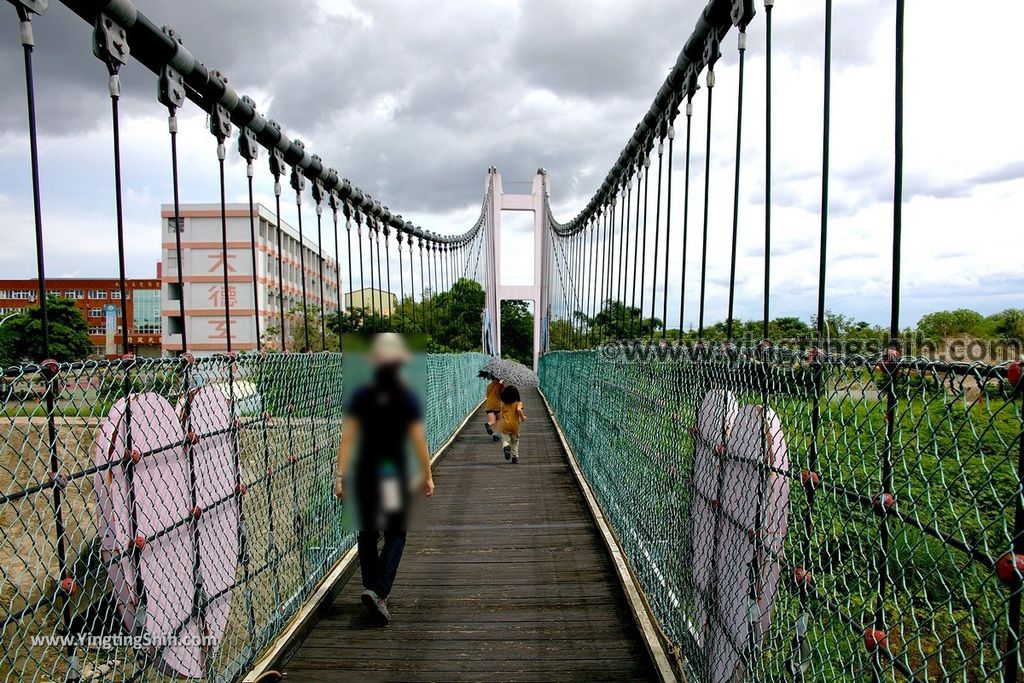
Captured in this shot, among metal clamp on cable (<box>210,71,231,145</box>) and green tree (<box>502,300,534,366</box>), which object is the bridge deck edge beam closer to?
metal clamp on cable (<box>210,71,231,145</box>)

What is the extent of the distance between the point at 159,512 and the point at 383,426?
691 mm

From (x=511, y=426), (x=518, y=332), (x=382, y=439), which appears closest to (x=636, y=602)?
(x=382, y=439)

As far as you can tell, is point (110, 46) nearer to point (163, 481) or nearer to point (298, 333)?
point (163, 481)

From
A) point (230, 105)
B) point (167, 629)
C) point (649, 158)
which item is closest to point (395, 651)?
point (167, 629)

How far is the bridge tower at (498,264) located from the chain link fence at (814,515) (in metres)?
23.1

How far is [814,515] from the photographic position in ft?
4.87

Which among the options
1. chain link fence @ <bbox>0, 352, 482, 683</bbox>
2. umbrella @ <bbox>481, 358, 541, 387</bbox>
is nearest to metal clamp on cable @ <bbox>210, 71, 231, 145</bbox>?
chain link fence @ <bbox>0, 352, 482, 683</bbox>

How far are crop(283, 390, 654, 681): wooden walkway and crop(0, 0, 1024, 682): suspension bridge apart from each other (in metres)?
0.02

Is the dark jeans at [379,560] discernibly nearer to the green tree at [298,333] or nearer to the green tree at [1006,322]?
the green tree at [1006,322]

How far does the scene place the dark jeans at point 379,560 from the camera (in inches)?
105

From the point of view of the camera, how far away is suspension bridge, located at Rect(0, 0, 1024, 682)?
48.5 inches

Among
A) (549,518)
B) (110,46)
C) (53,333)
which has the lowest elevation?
(549,518)

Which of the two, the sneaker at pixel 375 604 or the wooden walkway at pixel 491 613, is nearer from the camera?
the wooden walkway at pixel 491 613

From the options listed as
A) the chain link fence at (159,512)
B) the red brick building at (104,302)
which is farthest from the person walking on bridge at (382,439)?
the red brick building at (104,302)
